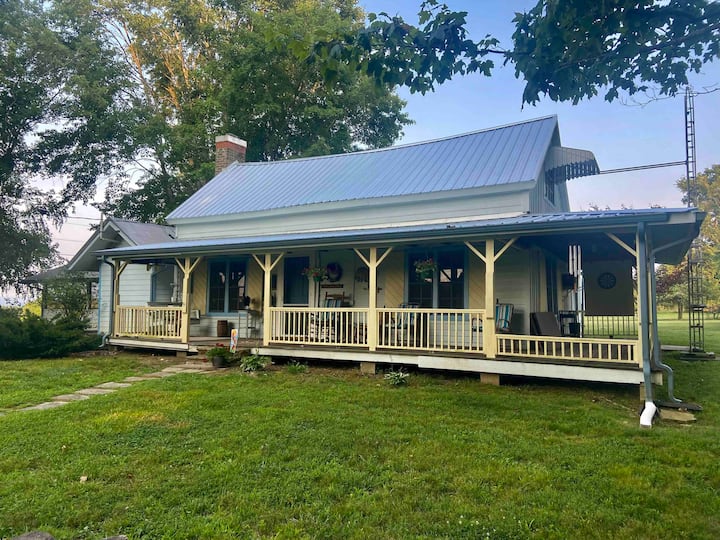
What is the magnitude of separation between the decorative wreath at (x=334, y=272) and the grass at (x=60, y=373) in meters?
3.99

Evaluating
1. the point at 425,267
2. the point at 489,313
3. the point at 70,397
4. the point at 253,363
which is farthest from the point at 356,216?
the point at 70,397

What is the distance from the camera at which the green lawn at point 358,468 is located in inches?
132

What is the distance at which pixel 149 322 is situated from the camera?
12055 millimetres

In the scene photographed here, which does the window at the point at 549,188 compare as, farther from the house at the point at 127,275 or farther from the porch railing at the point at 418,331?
the house at the point at 127,275

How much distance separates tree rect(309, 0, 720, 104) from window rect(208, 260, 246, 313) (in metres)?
9.94

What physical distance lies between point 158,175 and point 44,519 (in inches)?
1017

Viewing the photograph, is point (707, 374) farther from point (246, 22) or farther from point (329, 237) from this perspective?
point (246, 22)

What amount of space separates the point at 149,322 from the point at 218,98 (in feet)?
52.1

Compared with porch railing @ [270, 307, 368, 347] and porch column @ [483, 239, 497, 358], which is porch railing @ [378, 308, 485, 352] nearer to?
porch column @ [483, 239, 497, 358]

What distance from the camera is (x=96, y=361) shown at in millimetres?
10984

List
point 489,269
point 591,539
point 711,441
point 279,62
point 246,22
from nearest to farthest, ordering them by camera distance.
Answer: point 591,539 < point 711,441 < point 489,269 < point 279,62 < point 246,22

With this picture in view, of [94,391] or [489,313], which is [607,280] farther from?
[94,391]

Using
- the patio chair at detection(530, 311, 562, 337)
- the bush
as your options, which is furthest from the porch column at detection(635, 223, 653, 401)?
the bush

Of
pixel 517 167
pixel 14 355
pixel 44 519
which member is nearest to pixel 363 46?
pixel 44 519
